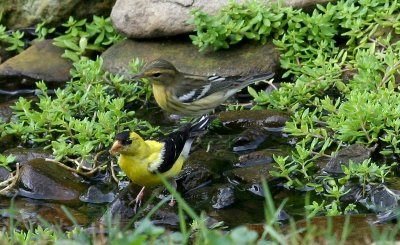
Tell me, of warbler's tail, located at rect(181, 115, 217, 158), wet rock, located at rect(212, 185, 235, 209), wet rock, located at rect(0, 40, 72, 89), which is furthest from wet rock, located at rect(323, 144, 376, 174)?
wet rock, located at rect(0, 40, 72, 89)

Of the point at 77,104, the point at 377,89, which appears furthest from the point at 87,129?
the point at 377,89

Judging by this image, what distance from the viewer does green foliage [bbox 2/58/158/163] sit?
896cm

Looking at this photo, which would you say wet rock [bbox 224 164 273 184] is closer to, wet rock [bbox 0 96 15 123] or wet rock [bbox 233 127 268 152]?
wet rock [bbox 233 127 268 152]

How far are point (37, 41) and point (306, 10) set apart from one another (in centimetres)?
314

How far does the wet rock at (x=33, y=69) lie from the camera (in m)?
10.7

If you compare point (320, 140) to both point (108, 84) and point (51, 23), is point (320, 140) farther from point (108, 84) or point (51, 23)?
point (51, 23)

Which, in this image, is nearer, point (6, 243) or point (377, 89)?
point (6, 243)

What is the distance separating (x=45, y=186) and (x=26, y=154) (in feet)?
2.00

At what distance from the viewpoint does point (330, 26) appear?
33.3ft

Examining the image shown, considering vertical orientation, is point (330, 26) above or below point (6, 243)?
below

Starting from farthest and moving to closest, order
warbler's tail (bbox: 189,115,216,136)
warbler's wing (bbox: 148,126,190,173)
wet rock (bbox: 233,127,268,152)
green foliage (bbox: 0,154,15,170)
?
wet rock (bbox: 233,127,268,152) < warbler's tail (bbox: 189,115,216,136) < green foliage (bbox: 0,154,15,170) < warbler's wing (bbox: 148,126,190,173)

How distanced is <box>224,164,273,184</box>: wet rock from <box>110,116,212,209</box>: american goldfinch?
461mm

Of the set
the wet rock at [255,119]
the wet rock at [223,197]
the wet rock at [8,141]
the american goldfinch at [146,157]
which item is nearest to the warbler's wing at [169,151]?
the american goldfinch at [146,157]

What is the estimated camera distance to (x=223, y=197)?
8.12 metres
